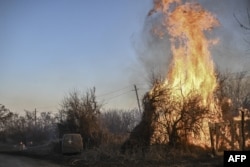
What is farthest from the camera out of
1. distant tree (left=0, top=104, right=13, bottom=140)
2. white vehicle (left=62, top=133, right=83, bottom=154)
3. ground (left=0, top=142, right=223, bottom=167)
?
distant tree (left=0, top=104, right=13, bottom=140)

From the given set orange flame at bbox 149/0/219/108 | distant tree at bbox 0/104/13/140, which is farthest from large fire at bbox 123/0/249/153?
distant tree at bbox 0/104/13/140

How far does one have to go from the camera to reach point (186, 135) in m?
26.9

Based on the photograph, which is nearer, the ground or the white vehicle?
the ground

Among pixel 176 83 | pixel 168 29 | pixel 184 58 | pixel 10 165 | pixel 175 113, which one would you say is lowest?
pixel 10 165

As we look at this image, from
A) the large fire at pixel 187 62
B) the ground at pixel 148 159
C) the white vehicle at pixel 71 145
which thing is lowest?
the ground at pixel 148 159

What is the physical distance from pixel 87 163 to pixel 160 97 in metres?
6.90

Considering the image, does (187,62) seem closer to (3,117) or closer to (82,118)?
(82,118)

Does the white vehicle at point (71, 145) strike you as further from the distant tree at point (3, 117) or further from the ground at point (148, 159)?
the distant tree at point (3, 117)

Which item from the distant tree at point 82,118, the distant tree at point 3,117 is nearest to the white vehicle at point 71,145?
the distant tree at point 82,118

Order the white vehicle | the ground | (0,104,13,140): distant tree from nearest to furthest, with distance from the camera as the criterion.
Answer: the ground, the white vehicle, (0,104,13,140): distant tree

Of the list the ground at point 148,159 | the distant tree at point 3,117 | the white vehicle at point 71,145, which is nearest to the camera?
the ground at point 148,159

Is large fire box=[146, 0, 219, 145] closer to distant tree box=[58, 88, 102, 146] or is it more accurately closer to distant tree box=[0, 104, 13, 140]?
distant tree box=[58, 88, 102, 146]

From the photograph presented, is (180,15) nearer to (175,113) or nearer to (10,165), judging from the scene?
(175,113)

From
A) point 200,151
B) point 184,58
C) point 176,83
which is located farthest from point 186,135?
point 184,58
